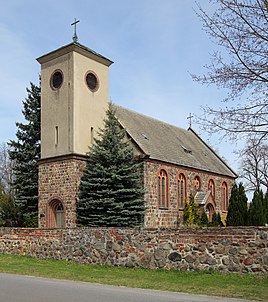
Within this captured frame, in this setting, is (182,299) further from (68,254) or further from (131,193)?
(131,193)

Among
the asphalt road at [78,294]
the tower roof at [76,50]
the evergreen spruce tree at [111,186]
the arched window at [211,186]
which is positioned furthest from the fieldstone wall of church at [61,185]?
the asphalt road at [78,294]

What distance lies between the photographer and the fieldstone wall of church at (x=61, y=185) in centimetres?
2655

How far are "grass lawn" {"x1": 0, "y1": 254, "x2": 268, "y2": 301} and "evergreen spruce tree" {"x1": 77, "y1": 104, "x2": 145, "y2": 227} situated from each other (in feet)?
23.3

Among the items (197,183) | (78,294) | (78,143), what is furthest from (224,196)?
(78,294)

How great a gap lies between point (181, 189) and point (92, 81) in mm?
9946

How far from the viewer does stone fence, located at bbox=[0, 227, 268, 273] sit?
547 inches

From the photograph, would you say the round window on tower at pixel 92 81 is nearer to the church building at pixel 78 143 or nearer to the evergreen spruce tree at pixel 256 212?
the church building at pixel 78 143

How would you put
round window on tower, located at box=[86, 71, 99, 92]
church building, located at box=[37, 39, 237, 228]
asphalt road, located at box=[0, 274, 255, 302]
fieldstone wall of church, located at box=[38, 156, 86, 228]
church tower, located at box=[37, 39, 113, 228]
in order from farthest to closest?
round window on tower, located at box=[86, 71, 99, 92]
church building, located at box=[37, 39, 237, 228]
church tower, located at box=[37, 39, 113, 228]
fieldstone wall of church, located at box=[38, 156, 86, 228]
asphalt road, located at box=[0, 274, 255, 302]

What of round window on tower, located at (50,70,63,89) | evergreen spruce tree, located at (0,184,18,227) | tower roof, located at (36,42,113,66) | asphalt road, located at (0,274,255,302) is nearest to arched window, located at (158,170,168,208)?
tower roof, located at (36,42,113,66)

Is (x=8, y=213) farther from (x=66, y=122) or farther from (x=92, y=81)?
(x=92, y=81)

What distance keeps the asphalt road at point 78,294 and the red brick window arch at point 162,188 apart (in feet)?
54.3

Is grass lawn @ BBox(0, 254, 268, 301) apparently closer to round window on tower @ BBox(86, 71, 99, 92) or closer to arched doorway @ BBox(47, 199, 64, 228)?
arched doorway @ BBox(47, 199, 64, 228)

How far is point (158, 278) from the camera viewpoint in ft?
45.8

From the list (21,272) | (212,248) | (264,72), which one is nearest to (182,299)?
(212,248)
